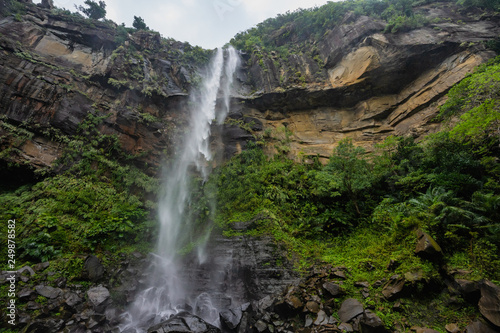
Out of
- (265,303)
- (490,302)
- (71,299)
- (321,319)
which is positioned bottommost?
(71,299)

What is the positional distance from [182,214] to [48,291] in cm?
688

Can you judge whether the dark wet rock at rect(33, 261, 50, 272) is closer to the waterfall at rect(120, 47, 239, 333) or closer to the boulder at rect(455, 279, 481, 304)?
the waterfall at rect(120, 47, 239, 333)

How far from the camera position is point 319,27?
67.7 feet

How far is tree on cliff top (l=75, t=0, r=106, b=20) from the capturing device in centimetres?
2006

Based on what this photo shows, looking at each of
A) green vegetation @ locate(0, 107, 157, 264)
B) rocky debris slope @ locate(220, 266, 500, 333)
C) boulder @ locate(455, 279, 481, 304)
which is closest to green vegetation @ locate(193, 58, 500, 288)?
boulder @ locate(455, 279, 481, 304)

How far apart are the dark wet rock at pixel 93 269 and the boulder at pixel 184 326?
11.2 ft

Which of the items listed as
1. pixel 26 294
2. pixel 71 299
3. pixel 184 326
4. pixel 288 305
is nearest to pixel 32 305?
pixel 26 294

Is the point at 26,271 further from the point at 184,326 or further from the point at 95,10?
the point at 95,10

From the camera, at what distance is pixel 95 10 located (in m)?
20.3

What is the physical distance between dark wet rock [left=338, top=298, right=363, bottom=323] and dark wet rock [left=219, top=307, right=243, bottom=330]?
9.76ft

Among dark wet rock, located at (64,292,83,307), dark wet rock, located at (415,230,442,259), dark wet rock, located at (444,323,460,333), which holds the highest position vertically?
dark wet rock, located at (415,230,442,259)

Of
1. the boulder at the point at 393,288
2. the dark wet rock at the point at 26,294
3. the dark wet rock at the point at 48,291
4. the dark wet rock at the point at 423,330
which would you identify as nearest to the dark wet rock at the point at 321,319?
the boulder at the point at 393,288

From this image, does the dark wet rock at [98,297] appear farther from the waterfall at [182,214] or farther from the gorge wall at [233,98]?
the waterfall at [182,214]

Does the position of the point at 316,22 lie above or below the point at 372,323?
above
